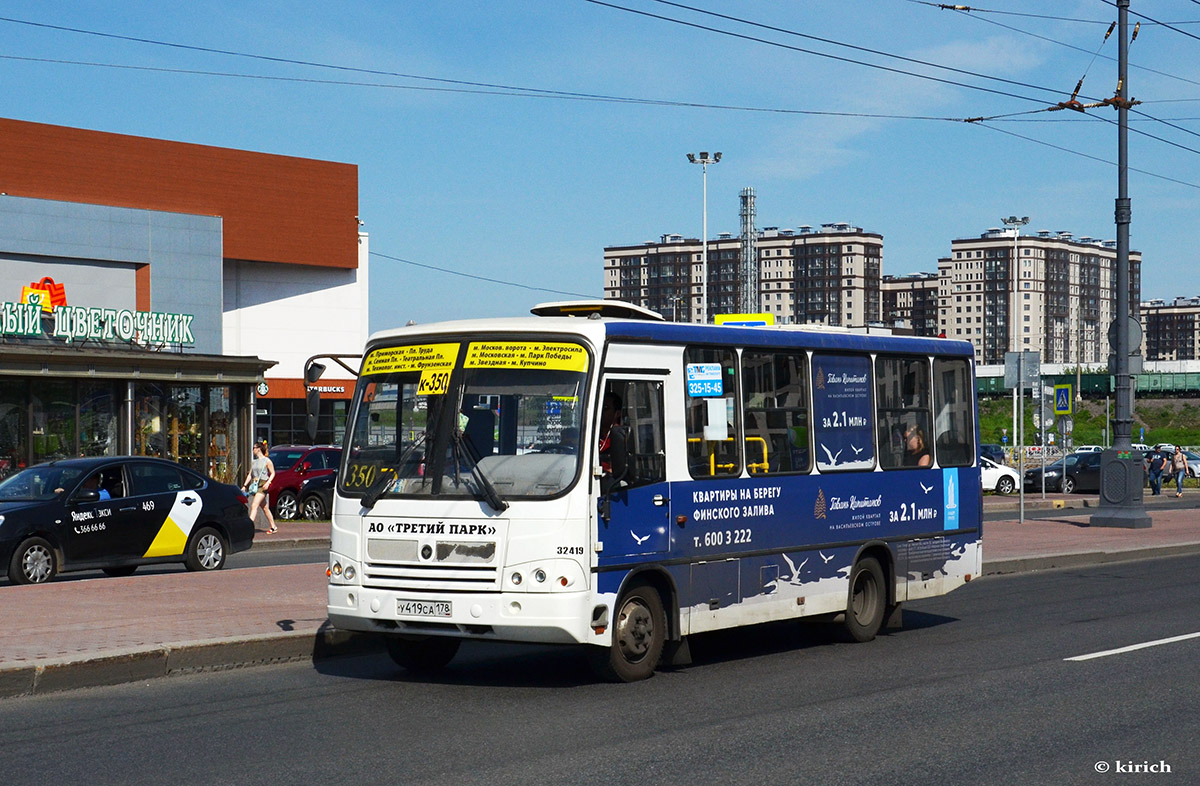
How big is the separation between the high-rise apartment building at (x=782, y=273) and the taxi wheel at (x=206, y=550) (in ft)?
508

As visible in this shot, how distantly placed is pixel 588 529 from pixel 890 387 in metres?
4.40

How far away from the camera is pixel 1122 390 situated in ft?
88.9

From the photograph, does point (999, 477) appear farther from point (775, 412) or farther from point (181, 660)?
point (181, 660)

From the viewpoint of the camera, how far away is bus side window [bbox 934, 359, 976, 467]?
13.3 metres

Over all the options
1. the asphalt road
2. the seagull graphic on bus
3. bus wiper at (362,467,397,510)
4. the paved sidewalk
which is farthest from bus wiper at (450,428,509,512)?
the seagull graphic on bus

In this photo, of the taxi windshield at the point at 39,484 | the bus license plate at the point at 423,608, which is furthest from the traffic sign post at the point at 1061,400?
the bus license plate at the point at 423,608

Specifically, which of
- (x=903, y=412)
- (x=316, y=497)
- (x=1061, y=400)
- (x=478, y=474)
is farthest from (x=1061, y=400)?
(x=478, y=474)

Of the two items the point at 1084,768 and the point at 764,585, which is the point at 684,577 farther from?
the point at 1084,768

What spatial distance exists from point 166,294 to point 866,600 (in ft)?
146

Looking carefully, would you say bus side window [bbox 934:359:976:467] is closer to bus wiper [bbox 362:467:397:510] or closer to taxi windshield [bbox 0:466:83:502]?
bus wiper [bbox 362:467:397:510]

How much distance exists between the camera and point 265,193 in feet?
188

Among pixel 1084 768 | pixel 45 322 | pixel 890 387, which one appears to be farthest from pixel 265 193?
pixel 1084 768

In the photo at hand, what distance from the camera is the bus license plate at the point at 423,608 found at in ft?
30.4

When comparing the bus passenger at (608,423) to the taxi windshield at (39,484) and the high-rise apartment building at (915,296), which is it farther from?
the high-rise apartment building at (915,296)
